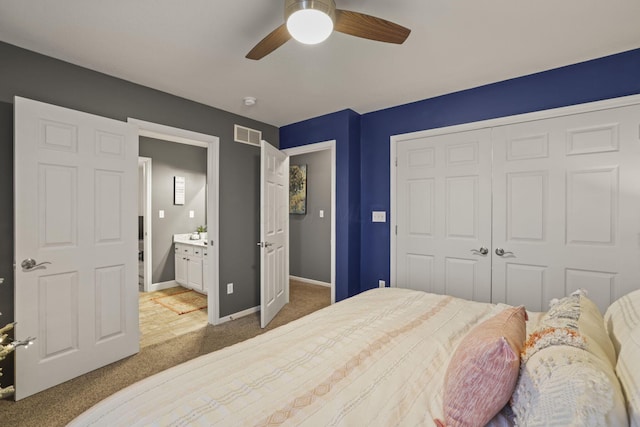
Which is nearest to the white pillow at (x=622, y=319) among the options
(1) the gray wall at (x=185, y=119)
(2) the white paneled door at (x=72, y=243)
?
(1) the gray wall at (x=185, y=119)

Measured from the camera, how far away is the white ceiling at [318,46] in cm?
171

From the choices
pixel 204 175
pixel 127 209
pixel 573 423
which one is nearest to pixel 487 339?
pixel 573 423

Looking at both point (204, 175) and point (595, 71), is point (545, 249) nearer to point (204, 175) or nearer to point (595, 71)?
point (595, 71)

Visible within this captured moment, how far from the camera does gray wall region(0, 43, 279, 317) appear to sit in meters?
2.11

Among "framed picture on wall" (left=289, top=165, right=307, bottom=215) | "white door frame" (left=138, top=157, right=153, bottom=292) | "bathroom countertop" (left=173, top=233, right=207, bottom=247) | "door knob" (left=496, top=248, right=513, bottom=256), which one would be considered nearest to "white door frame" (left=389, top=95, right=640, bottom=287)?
"door knob" (left=496, top=248, right=513, bottom=256)

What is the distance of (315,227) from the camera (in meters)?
5.18

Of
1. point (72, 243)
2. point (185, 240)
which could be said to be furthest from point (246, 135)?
point (185, 240)

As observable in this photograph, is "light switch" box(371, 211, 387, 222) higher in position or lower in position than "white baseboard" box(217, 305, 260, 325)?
higher

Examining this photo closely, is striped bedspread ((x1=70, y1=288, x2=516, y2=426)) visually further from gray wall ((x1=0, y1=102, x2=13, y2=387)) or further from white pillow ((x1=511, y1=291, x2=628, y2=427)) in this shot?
gray wall ((x1=0, y1=102, x2=13, y2=387))

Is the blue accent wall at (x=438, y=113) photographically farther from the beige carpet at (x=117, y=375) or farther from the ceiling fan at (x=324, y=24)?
the ceiling fan at (x=324, y=24)

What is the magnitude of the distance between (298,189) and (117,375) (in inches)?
142

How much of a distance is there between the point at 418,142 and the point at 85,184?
295cm

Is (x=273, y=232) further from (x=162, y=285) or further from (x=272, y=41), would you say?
(x=162, y=285)

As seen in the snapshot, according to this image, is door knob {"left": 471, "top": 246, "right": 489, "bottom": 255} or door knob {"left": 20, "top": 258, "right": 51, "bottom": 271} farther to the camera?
door knob {"left": 471, "top": 246, "right": 489, "bottom": 255}
